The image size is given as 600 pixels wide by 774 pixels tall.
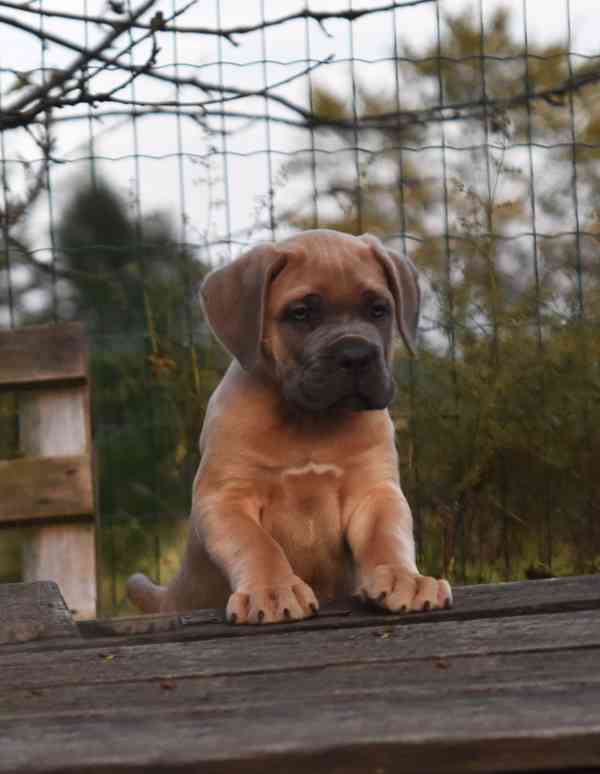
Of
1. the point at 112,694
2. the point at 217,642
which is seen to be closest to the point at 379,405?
the point at 217,642

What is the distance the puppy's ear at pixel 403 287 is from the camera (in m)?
3.51

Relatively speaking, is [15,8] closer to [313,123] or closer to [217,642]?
[313,123]

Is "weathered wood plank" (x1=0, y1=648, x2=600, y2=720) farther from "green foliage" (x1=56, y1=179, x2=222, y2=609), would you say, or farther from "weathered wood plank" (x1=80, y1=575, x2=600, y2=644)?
"green foliage" (x1=56, y1=179, x2=222, y2=609)

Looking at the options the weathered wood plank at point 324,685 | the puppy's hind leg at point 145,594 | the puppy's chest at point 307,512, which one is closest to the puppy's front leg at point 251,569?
the puppy's chest at point 307,512

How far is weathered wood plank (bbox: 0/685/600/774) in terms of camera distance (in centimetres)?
171

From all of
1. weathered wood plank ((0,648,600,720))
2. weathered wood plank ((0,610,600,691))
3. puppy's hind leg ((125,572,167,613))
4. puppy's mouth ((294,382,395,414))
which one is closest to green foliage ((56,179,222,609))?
puppy's hind leg ((125,572,167,613))

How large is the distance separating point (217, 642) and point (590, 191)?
3155 millimetres

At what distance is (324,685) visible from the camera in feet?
7.04

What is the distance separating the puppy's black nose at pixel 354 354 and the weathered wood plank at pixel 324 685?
1018mm

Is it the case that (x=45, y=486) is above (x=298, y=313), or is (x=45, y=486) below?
below

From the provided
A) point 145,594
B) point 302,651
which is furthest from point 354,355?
point 145,594

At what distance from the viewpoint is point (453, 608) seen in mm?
2877

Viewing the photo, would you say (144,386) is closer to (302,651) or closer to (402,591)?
(402,591)

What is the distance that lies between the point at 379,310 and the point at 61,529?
2109 mm
